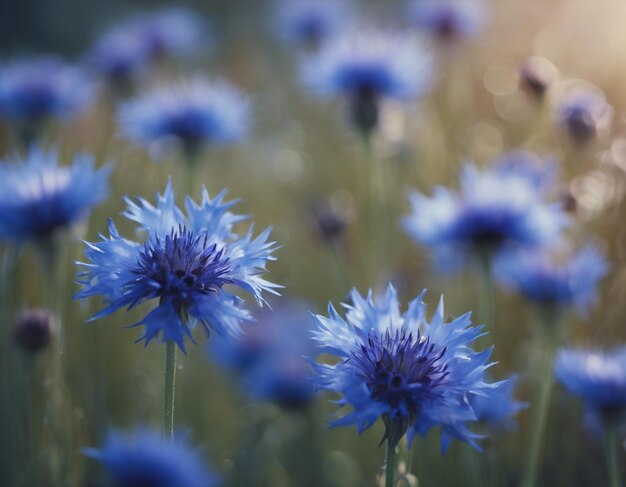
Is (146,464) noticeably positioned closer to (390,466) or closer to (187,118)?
(390,466)

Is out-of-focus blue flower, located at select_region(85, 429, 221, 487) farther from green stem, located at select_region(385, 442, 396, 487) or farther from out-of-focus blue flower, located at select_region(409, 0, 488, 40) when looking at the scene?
out-of-focus blue flower, located at select_region(409, 0, 488, 40)

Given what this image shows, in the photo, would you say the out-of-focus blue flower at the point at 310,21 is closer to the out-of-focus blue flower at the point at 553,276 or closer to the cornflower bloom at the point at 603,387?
the out-of-focus blue flower at the point at 553,276

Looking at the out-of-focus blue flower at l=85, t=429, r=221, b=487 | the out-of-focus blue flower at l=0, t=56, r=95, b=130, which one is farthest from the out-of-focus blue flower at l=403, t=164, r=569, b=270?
the out-of-focus blue flower at l=0, t=56, r=95, b=130

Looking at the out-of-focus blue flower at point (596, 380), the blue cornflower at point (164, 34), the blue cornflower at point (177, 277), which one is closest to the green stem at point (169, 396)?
the blue cornflower at point (177, 277)

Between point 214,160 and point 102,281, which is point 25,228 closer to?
point 102,281

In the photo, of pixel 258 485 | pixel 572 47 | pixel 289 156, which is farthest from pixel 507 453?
pixel 572 47

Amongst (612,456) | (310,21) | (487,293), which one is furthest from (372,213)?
(310,21)
